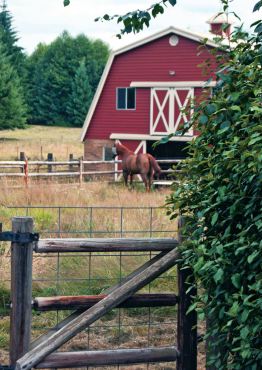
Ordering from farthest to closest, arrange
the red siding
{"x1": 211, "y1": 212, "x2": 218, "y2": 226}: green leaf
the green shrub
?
the red siding < {"x1": 211, "y1": 212, "x2": 218, "y2": 226}: green leaf < the green shrub

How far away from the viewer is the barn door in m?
38.7

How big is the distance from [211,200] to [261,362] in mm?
1215

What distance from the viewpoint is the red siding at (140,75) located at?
38188mm

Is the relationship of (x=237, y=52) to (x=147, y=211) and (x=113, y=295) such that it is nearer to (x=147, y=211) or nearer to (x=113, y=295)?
(x=113, y=295)

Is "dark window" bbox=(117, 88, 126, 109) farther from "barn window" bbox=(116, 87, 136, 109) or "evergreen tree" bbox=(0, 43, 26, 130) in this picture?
"evergreen tree" bbox=(0, 43, 26, 130)

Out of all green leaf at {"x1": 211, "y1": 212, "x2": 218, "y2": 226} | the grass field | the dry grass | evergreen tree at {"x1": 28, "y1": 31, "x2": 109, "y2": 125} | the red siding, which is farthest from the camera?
evergreen tree at {"x1": 28, "y1": 31, "x2": 109, "y2": 125}

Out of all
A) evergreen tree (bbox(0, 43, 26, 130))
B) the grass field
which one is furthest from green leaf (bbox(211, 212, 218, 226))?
evergreen tree (bbox(0, 43, 26, 130))

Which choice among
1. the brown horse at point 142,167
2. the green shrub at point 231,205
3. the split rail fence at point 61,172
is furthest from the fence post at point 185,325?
the brown horse at point 142,167

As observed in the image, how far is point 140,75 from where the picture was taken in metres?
39.7

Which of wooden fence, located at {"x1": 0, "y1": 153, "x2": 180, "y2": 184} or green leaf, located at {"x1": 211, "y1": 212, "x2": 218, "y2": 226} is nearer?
green leaf, located at {"x1": 211, "y1": 212, "x2": 218, "y2": 226}

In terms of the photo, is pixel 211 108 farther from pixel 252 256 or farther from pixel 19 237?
pixel 19 237

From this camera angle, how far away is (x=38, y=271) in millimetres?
11625

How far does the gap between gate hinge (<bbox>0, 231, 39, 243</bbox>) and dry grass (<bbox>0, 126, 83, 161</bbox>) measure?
43.2 meters

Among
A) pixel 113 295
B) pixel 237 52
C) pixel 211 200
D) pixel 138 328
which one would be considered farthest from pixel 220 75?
pixel 138 328
